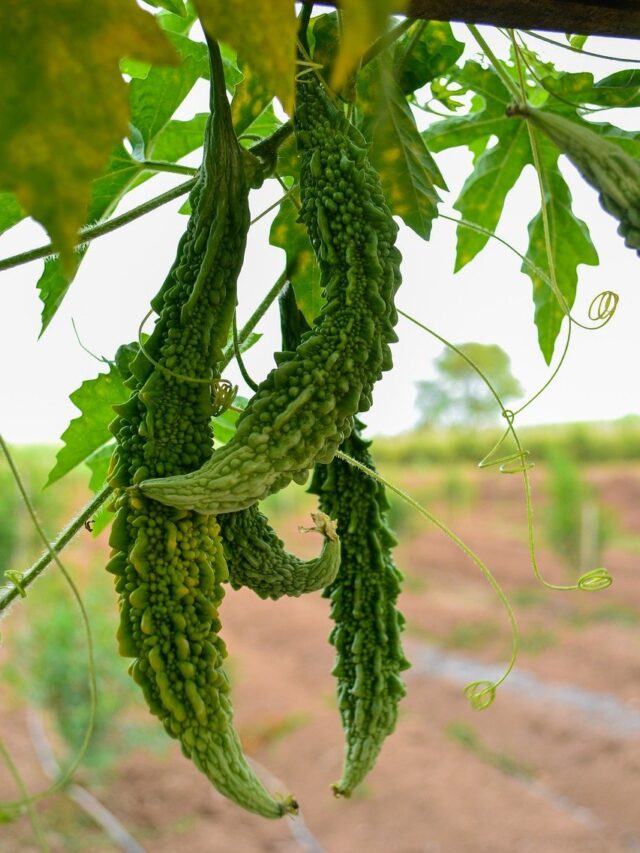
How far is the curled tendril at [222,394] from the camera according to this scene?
416mm

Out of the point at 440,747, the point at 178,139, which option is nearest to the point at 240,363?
the point at 178,139

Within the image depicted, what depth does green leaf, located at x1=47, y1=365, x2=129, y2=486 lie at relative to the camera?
24.8 inches

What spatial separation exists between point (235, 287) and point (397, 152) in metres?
0.16

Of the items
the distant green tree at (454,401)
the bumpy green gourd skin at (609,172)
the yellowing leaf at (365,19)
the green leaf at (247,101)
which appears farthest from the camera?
the distant green tree at (454,401)

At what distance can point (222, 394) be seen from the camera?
1.38ft

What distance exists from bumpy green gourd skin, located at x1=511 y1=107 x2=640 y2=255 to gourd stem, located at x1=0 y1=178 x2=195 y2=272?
0.73 feet

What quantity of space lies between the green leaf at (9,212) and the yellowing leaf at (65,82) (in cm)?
33

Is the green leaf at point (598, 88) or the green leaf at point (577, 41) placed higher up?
the green leaf at point (577, 41)

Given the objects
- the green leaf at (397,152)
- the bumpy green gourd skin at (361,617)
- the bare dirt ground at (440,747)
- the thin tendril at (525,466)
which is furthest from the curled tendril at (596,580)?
the bare dirt ground at (440,747)

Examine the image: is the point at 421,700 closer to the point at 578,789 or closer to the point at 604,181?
the point at 578,789

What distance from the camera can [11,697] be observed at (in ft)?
15.7

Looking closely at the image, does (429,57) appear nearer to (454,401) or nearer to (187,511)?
(187,511)

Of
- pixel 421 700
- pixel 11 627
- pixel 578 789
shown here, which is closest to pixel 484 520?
pixel 421 700

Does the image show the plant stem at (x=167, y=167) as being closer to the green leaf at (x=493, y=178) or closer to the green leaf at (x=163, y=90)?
the green leaf at (x=163, y=90)
